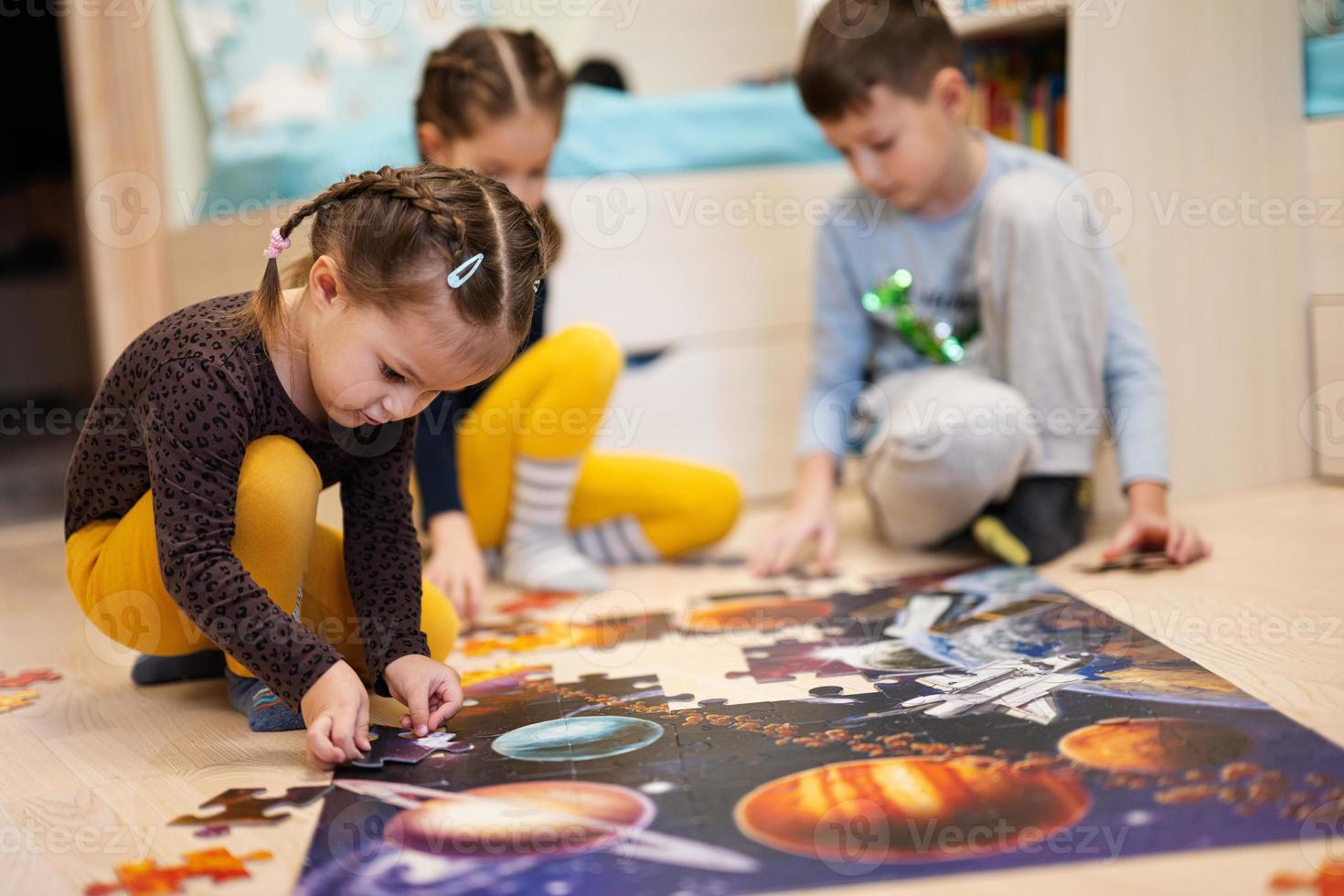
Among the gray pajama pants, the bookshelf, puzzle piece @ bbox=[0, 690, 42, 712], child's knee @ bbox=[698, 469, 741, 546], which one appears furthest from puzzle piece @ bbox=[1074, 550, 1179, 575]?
puzzle piece @ bbox=[0, 690, 42, 712]

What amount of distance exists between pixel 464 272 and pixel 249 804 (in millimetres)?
374

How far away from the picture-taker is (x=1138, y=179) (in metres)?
1.55

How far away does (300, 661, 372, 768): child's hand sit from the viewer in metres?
0.82

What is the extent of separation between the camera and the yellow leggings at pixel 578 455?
57.6 inches

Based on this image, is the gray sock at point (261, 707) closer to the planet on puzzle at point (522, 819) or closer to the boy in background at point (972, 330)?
the planet on puzzle at point (522, 819)

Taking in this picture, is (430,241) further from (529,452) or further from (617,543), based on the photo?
(617,543)

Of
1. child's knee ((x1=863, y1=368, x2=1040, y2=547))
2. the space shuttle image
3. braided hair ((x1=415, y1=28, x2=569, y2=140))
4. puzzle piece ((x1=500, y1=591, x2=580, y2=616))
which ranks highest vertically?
braided hair ((x1=415, y1=28, x2=569, y2=140))

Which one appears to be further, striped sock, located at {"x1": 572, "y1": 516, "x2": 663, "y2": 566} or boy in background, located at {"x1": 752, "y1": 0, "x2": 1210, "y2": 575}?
striped sock, located at {"x1": 572, "y1": 516, "x2": 663, "y2": 566}

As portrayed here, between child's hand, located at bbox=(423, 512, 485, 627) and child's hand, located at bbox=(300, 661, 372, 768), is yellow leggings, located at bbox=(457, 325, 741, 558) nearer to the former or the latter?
child's hand, located at bbox=(423, 512, 485, 627)

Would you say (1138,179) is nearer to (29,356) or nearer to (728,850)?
(728,850)

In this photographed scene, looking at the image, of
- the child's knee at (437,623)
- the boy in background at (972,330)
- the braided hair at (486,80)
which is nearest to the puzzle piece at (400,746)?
the child's knee at (437,623)

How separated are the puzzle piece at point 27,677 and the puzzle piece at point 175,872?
0.50 meters

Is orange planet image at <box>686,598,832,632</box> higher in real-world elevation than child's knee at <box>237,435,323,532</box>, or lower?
lower

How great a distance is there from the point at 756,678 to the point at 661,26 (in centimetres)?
199
